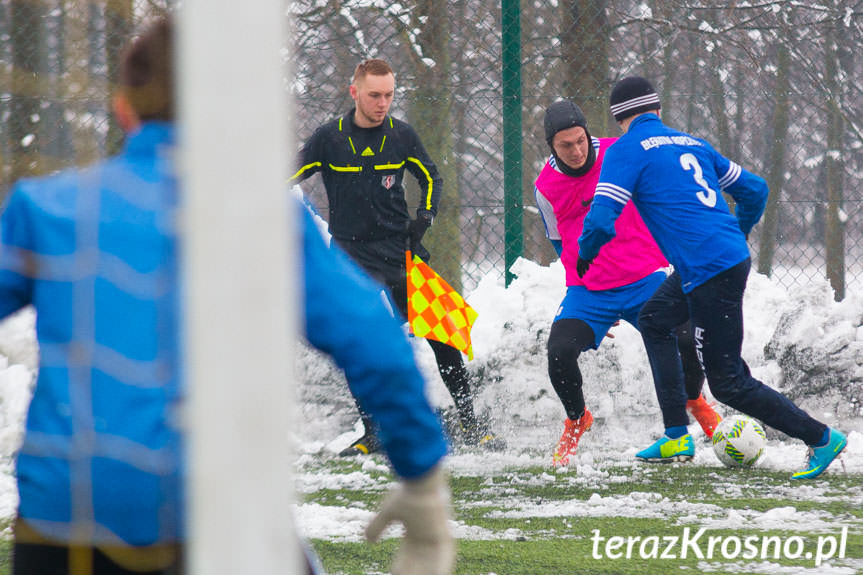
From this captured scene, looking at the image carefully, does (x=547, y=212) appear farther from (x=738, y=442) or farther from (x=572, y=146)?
(x=738, y=442)

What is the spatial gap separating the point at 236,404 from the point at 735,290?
4174mm

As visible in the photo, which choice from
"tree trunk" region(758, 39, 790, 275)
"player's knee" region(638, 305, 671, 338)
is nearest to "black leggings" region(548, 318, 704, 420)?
"player's knee" region(638, 305, 671, 338)

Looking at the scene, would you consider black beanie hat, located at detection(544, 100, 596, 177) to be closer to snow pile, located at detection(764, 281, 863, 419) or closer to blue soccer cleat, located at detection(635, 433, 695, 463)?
blue soccer cleat, located at detection(635, 433, 695, 463)

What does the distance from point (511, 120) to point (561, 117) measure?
1.78 metres

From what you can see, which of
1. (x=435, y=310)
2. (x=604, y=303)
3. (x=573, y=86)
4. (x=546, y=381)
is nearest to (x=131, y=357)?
(x=604, y=303)

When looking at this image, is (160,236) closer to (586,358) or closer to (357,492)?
(357,492)

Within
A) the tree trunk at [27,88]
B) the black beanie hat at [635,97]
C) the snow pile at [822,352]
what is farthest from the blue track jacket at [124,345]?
the snow pile at [822,352]

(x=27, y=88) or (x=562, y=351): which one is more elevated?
(x=27, y=88)

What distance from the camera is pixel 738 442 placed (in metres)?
5.38

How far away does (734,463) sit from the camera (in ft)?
17.8

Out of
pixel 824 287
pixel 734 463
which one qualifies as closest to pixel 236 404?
pixel 734 463

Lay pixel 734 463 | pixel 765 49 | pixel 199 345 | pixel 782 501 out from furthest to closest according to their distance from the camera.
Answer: pixel 765 49, pixel 734 463, pixel 782 501, pixel 199 345

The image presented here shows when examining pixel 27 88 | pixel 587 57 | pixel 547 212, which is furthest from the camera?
pixel 587 57

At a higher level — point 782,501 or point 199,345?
point 199,345
